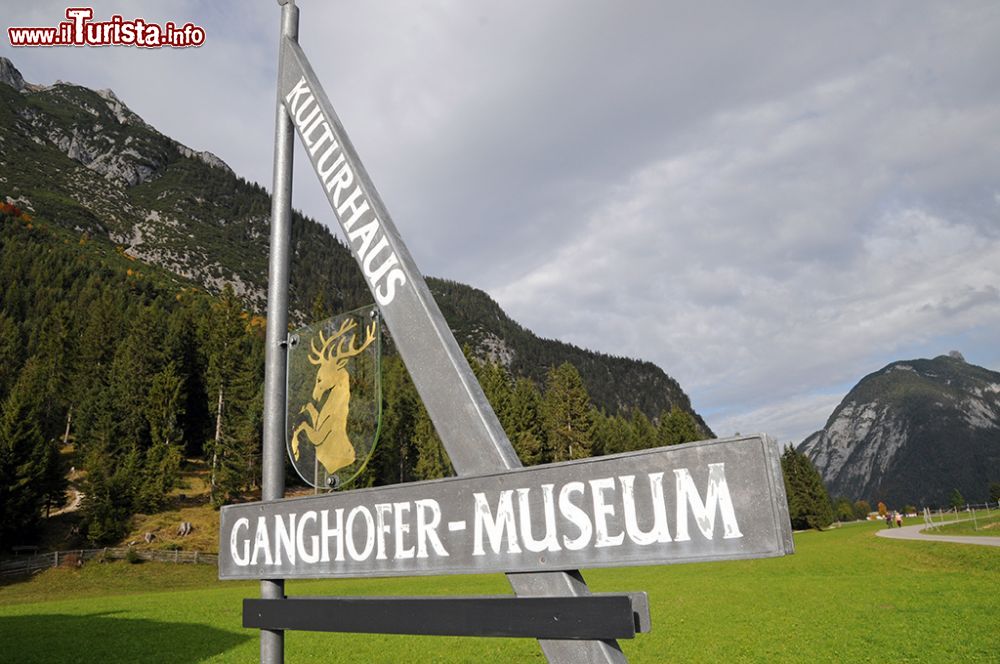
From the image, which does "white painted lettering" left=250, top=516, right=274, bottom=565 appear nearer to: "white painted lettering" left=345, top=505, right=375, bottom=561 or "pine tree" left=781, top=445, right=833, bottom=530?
"white painted lettering" left=345, top=505, right=375, bottom=561

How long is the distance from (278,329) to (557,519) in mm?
2843

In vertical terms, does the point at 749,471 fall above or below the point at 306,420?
below

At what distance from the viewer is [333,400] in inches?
161

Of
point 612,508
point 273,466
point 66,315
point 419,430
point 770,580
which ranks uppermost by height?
point 66,315

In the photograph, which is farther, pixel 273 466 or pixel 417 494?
pixel 273 466

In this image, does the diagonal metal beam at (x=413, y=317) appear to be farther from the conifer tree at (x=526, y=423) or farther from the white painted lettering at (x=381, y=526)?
the conifer tree at (x=526, y=423)

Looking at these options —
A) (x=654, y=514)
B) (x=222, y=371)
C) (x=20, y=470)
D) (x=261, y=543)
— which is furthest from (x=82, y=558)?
(x=654, y=514)

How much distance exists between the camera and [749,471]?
2145 millimetres

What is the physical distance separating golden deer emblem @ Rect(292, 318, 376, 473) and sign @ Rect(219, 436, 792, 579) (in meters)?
0.44

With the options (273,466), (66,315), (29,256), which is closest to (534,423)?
(66,315)

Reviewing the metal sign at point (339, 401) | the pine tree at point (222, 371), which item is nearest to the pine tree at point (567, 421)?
the pine tree at point (222, 371)

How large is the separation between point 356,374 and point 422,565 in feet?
4.70

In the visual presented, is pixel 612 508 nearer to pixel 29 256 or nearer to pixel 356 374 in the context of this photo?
pixel 356 374

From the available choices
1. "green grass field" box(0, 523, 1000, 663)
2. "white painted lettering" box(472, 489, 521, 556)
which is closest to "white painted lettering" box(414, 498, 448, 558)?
"white painted lettering" box(472, 489, 521, 556)
